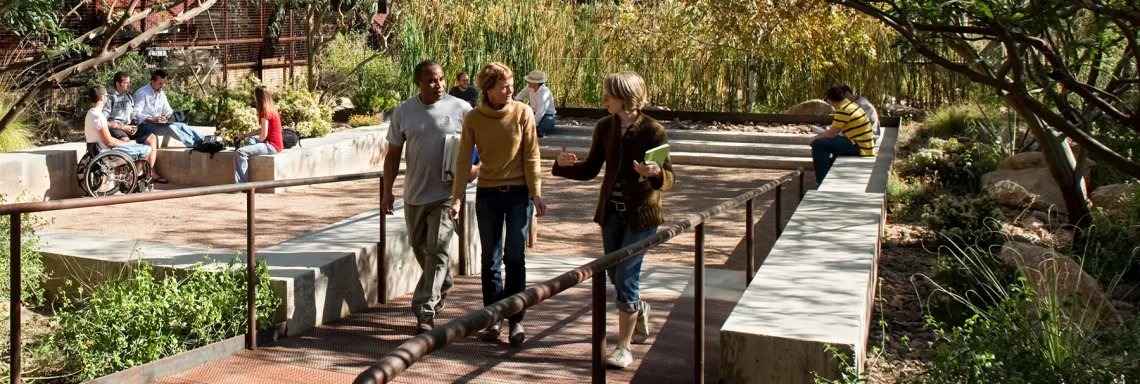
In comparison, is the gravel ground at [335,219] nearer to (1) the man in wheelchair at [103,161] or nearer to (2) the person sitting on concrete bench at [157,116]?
(1) the man in wheelchair at [103,161]

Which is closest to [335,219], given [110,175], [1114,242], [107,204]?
[110,175]

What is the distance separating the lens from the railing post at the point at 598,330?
3428mm

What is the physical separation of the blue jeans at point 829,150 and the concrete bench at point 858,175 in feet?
0.44

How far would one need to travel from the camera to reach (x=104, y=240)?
699cm

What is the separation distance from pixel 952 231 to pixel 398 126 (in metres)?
4.43

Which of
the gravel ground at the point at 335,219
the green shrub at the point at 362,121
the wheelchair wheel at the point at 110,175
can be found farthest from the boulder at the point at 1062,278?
the green shrub at the point at 362,121

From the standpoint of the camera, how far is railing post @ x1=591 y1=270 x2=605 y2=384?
135 inches

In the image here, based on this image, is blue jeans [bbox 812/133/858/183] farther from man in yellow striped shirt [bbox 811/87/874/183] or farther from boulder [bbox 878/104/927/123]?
boulder [bbox 878/104/927/123]

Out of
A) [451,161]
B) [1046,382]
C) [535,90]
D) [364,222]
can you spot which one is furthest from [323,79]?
[1046,382]

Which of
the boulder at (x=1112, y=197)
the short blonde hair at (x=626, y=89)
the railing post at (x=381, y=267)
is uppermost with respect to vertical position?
the short blonde hair at (x=626, y=89)

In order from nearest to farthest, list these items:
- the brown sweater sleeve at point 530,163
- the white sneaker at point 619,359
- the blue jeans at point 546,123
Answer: the white sneaker at point 619,359 < the brown sweater sleeve at point 530,163 < the blue jeans at point 546,123

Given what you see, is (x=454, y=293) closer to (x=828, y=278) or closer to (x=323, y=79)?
(x=828, y=278)

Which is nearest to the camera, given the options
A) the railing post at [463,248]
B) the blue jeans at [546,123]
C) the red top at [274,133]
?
the railing post at [463,248]

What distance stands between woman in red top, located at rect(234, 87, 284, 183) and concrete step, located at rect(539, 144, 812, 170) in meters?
4.58
